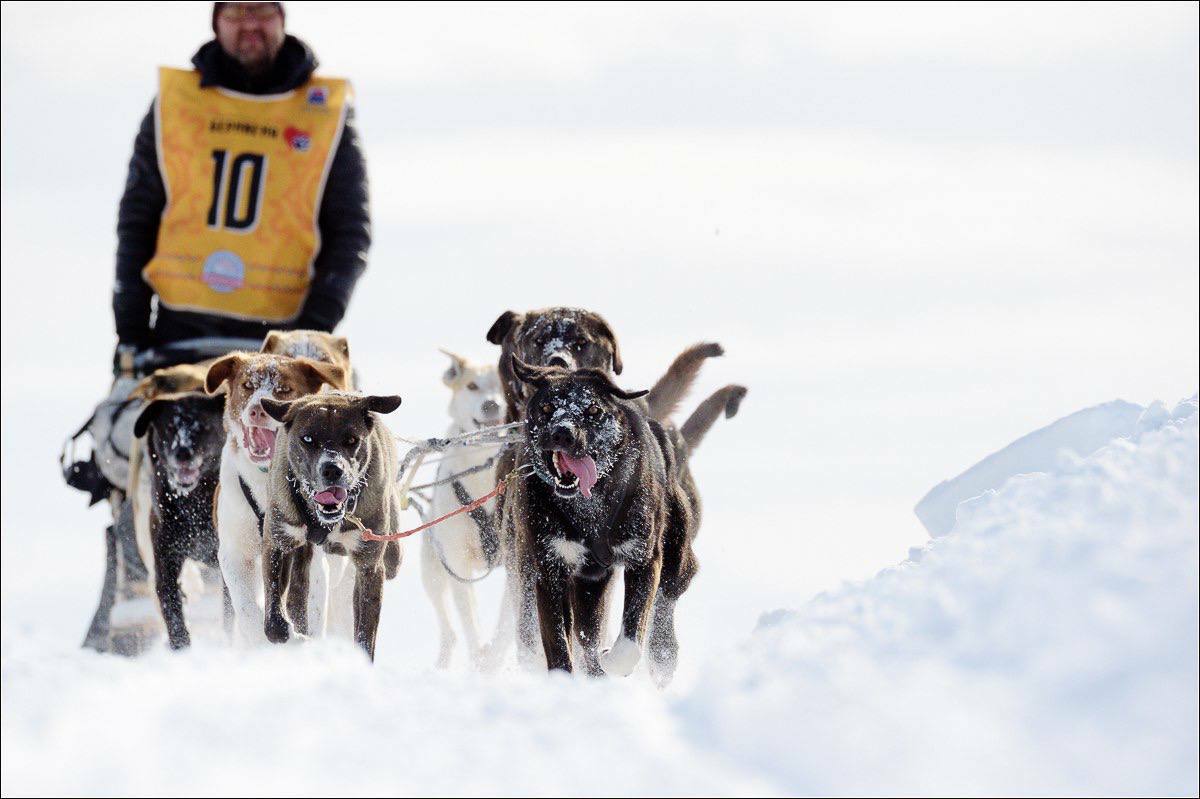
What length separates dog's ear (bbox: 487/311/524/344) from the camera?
23.6 ft

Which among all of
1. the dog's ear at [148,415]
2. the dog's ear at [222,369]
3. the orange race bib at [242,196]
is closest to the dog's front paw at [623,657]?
the dog's ear at [222,369]

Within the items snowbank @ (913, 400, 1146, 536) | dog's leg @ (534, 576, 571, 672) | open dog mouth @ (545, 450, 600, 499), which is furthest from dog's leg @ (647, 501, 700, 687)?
snowbank @ (913, 400, 1146, 536)

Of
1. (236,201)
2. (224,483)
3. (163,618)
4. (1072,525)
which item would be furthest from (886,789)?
(236,201)

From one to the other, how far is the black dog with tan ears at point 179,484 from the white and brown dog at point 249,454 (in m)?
0.57

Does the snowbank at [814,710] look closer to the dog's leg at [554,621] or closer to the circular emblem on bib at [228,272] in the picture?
the dog's leg at [554,621]

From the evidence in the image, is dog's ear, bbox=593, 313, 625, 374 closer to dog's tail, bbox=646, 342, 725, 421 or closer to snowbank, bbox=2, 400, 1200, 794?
dog's tail, bbox=646, 342, 725, 421

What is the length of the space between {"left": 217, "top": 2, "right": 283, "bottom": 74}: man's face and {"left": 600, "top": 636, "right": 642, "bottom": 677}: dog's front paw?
3.58 m

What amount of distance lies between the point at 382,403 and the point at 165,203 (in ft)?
9.14

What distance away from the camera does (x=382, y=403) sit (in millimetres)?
6086

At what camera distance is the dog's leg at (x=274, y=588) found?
6.20 m

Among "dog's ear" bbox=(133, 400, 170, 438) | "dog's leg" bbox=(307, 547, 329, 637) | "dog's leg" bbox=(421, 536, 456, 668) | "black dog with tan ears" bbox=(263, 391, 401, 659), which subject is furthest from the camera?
"dog's leg" bbox=(421, 536, 456, 668)

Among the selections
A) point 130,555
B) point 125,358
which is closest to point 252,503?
point 125,358

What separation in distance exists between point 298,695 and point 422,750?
17.3 inches

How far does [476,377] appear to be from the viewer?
9672mm
